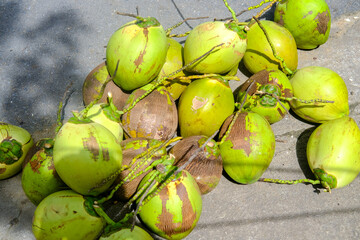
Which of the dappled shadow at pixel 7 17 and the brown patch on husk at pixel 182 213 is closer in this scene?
the brown patch on husk at pixel 182 213

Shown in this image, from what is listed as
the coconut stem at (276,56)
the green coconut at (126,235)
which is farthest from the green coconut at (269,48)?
the green coconut at (126,235)

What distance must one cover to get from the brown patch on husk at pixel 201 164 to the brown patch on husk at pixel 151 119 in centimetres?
15

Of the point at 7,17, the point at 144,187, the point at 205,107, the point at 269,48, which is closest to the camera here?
the point at 144,187

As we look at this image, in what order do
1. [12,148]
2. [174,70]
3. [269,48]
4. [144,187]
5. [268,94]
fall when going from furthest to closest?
[269,48]
[174,70]
[268,94]
[12,148]
[144,187]

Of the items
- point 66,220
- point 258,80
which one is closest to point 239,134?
point 258,80

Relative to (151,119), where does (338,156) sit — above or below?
below

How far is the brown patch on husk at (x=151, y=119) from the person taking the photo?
81.9 inches

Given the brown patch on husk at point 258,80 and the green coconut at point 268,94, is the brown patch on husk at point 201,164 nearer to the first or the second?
the green coconut at point 268,94

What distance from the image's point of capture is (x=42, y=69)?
107 inches

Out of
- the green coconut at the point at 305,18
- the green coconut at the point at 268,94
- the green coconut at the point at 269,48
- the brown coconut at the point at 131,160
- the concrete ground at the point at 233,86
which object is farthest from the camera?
the green coconut at the point at 305,18

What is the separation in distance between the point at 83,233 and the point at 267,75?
1468 millimetres

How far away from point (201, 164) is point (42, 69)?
152cm

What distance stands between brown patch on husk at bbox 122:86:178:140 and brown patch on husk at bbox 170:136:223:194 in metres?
0.15

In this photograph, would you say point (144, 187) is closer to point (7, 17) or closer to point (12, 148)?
point (12, 148)
